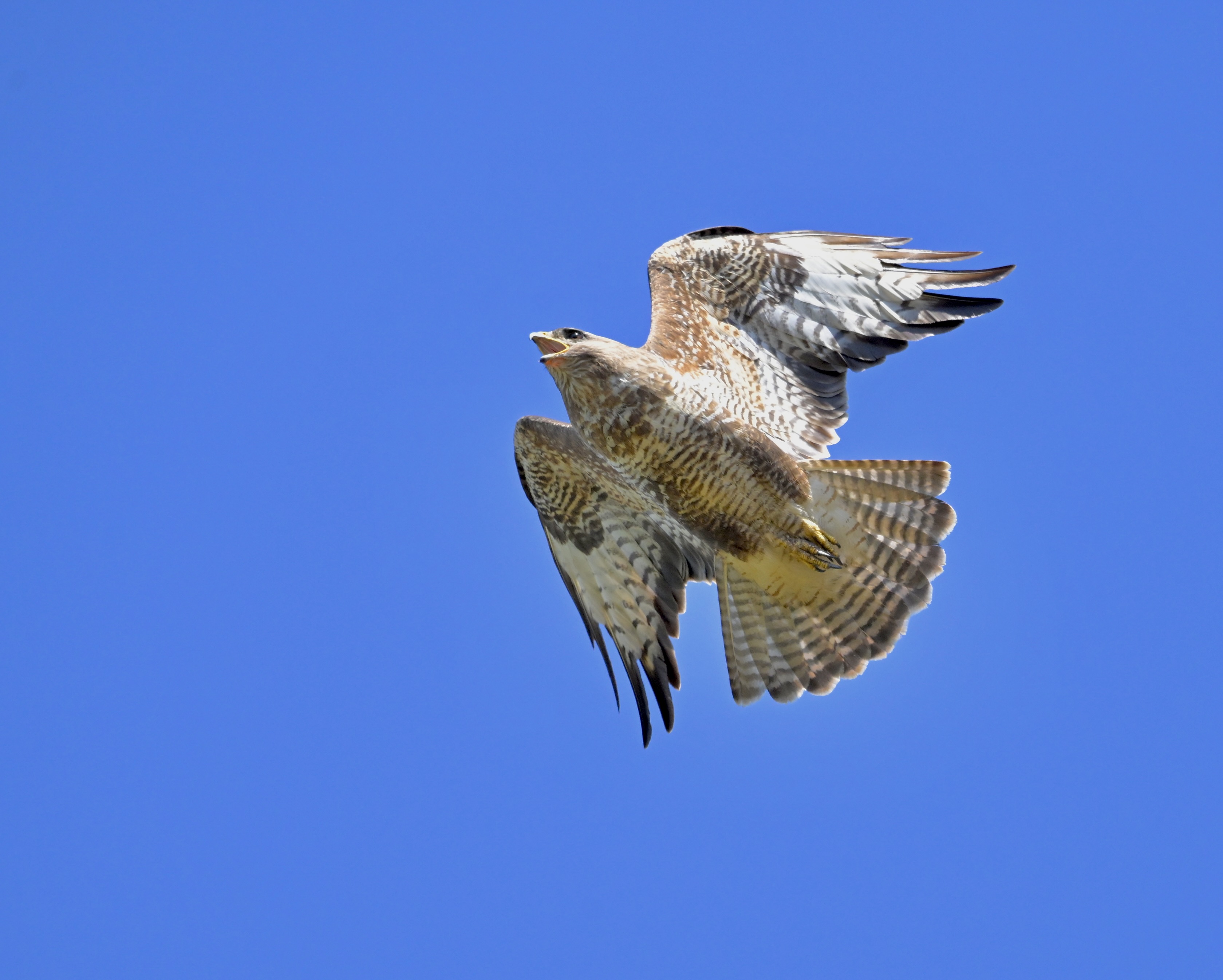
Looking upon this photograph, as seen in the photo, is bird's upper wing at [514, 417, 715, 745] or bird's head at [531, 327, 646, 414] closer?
bird's head at [531, 327, 646, 414]

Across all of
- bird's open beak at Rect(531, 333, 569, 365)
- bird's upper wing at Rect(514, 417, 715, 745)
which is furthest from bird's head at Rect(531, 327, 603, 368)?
bird's upper wing at Rect(514, 417, 715, 745)

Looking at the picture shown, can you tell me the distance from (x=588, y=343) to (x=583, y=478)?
1.27m

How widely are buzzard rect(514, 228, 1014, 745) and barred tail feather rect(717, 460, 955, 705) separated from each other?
1cm

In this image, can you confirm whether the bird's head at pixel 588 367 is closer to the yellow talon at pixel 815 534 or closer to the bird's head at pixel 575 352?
the bird's head at pixel 575 352

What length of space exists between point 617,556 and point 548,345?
183cm

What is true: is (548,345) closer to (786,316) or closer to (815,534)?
(786,316)

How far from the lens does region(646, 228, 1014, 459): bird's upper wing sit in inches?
345

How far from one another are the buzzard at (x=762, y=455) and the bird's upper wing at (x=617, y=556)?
0.02 metres

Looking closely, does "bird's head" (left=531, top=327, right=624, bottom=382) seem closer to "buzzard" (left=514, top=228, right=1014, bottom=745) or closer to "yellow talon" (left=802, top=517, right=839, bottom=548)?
"buzzard" (left=514, top=228, right=1014, bottom=745)

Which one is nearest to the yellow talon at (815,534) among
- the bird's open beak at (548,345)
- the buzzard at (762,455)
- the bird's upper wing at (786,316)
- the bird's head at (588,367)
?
the buzzard at (762,455)

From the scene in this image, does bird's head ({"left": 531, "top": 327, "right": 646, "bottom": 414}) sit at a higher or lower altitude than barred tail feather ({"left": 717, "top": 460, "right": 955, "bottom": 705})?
higher

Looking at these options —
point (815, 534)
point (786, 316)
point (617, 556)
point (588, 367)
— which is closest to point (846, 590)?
point (815, 534)

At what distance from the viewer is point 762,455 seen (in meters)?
8.46

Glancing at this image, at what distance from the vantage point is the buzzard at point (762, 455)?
27.6 feet
